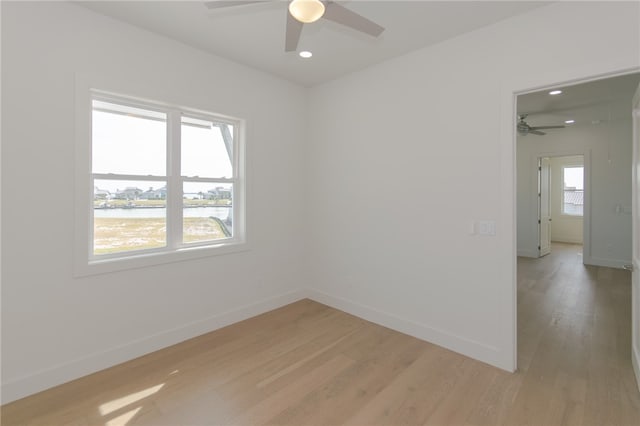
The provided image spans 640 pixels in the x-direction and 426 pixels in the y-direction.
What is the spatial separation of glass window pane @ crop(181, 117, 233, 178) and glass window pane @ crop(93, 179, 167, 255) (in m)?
0.41

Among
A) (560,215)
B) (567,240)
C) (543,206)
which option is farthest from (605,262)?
(560,215)

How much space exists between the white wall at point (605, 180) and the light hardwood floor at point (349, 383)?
3.69 m

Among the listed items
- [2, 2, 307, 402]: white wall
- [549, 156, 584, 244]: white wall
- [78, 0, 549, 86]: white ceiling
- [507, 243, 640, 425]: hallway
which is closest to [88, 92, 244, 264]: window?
[2, 2, 307, 402]: white wall

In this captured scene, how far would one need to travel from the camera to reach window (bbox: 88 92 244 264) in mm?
2658

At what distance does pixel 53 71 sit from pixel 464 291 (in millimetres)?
3936

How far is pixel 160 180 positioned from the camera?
2.96m

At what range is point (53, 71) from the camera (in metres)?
2.28

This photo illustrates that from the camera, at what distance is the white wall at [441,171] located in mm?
2322

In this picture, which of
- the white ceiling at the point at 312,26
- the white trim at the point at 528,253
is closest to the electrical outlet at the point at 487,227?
the white ceiling at the point at 312,26

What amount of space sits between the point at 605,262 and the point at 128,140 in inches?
337

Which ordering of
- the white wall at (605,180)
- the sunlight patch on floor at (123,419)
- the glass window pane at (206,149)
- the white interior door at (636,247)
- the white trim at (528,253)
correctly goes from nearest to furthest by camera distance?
the sunlight patch on floor at (123,419)
the white interior door at (636,247)
the glass window pane at (206,149)
the white wall at (605,180)
the white trim at (528,253)

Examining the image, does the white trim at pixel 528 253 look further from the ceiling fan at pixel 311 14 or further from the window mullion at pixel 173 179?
the window mullion at pixel 173 179

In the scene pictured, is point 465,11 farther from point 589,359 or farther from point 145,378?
point 145,378

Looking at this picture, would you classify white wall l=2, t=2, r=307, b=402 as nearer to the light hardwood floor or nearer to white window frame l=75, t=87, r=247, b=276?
white window frame l=75, t=87, r=247, b=276
